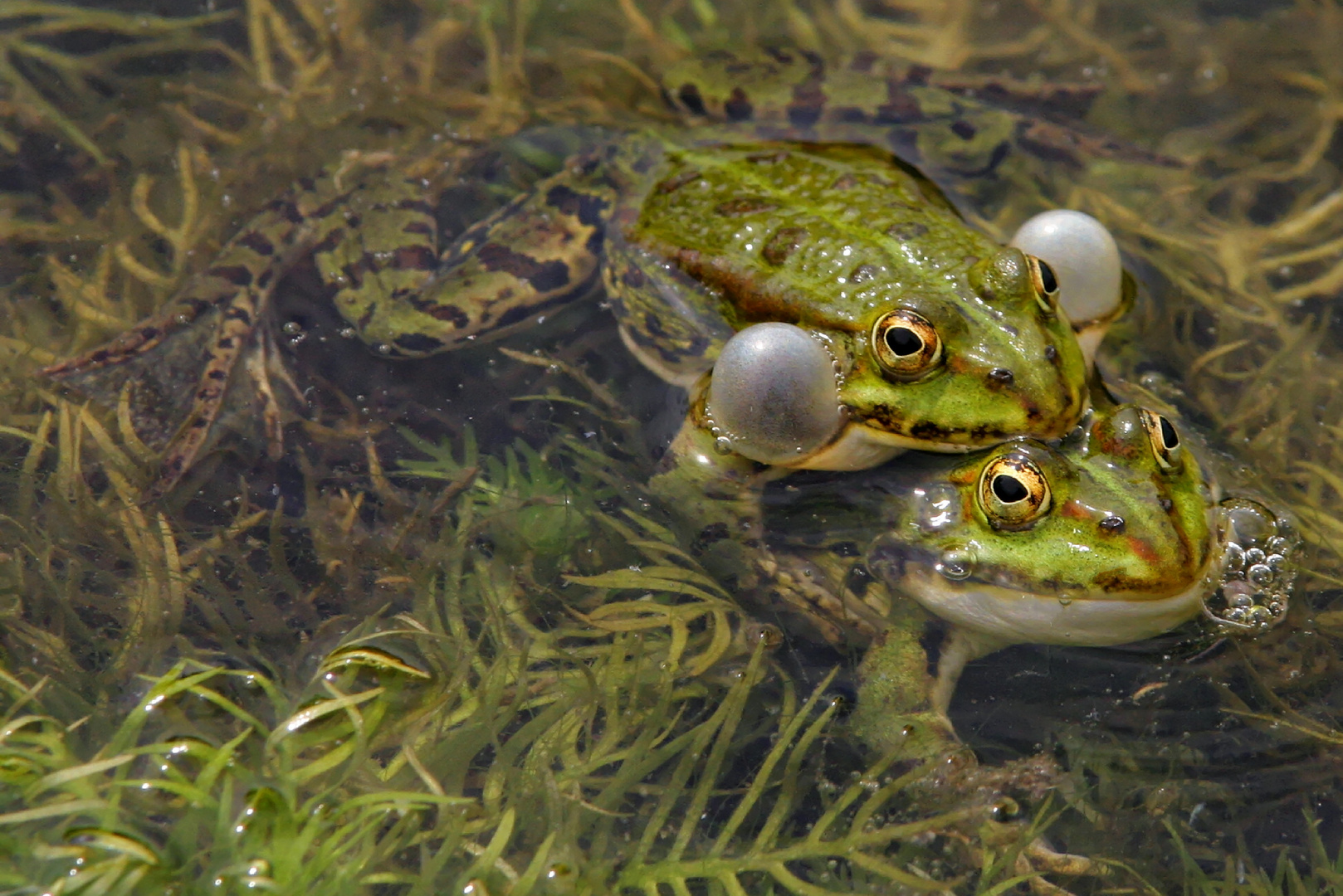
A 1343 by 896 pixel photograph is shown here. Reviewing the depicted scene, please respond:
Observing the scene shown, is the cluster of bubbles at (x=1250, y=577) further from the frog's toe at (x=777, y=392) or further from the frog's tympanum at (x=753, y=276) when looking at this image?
the frog's toe at (x=777, y=392)

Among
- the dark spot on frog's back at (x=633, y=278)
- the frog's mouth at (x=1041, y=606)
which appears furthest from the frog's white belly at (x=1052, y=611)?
the dark spot on frog's back at (x=633, y=278)

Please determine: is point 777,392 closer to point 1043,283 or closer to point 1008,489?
point 1008,489

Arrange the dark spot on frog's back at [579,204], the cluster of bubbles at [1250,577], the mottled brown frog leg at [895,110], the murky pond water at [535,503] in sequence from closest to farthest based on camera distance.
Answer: the murky pond water at [535,503] < the cluster of bubbles at [1250,577] < the dark spot on frog's back at [579,204] < the mottled brown frog leg at [895,110]

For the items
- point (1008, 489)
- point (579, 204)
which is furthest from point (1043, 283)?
point (579, 204)

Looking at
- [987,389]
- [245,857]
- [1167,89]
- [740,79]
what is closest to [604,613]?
[245,857]

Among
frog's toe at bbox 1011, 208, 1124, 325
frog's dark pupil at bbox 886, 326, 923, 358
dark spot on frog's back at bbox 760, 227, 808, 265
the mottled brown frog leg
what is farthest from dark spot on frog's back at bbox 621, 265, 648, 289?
frog's toe at bbox 1011, 208, 1124, 325

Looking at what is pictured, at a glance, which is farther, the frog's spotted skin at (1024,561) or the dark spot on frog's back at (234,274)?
the dark spot on frog's back at (234,274)
